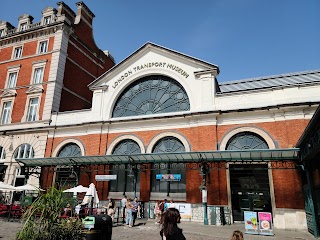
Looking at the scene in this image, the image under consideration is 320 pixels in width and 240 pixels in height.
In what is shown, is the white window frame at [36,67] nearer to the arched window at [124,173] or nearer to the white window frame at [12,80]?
the white window frame at [12,80]

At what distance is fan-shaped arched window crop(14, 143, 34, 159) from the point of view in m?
22.4

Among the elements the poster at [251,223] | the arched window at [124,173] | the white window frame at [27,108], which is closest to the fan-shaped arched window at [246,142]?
the poster at [251,223]

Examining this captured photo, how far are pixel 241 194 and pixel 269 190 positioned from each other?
5.47 feet

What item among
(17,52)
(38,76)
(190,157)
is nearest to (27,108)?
(38,76)

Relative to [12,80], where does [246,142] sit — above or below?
below

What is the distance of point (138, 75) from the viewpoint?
2112 cm

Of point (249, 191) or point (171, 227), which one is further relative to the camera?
point (249, 191)

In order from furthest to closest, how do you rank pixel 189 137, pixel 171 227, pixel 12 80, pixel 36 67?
pixel 12 80 < pixel 36 67 < pixel 189 137 < pixel 171 227

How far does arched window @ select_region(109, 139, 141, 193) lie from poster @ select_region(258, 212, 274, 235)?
9.07 meters

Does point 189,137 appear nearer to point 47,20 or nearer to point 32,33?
point 32,33

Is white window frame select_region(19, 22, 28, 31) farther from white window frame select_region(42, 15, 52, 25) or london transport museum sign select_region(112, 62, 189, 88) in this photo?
london transport museum sign select_region(112, 62, 189, 88)

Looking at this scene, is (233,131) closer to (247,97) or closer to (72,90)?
(247,97)

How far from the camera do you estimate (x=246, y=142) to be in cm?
1661

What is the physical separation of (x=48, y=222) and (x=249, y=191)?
42.5 feet
